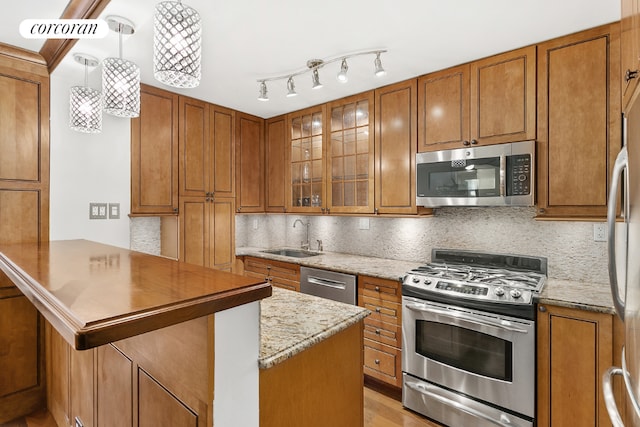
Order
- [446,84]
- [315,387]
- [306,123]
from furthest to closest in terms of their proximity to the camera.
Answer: [306,123] < [446,84] < [315,387]

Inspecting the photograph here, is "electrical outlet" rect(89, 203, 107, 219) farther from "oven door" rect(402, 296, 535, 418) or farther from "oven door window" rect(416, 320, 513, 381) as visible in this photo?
"oven door window" rect(416, 320, 513, 381)

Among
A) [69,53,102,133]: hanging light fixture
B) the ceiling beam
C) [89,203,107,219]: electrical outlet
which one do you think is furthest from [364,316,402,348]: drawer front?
the ceiling beam

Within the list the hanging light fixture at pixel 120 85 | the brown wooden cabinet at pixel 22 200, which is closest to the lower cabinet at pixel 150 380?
the brown wooden cabinet at pixel 22 200

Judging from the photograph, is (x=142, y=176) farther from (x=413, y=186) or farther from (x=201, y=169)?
(x=413, y=186)

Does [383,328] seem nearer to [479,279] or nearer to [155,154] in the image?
[479,279]

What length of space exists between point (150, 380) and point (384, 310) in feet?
6.07

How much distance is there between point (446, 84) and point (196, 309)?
2.46 m

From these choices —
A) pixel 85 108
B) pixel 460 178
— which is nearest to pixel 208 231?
pixel 85 108

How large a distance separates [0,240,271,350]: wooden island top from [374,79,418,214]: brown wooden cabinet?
199cm

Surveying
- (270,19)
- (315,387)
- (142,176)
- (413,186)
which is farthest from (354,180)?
(315,387)

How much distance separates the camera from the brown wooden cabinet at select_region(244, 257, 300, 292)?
3.21 m

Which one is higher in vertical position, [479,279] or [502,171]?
[502,171]

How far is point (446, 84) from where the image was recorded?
A: 2.54 metres

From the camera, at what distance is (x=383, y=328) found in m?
2.60
